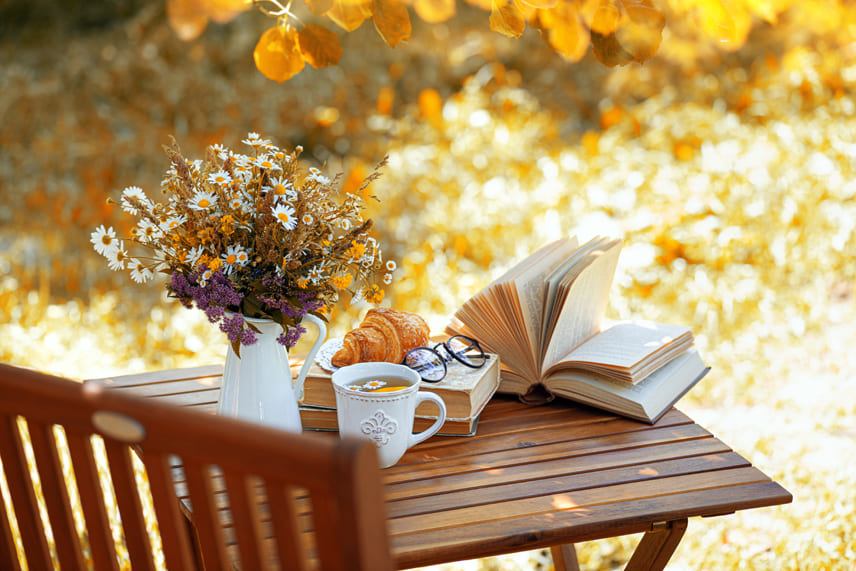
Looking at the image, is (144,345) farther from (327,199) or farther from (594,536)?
(594,536)

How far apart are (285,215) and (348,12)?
403 mm

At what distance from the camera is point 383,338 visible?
4.52 ft

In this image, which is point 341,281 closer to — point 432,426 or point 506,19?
point 432,426

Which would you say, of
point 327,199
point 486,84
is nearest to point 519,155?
point 486,84

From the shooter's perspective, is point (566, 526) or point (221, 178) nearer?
point (566, 526)

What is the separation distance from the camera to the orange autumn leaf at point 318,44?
4.29 ft

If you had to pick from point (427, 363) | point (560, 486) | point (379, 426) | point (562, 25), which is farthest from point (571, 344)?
point (562, 25)

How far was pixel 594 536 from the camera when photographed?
41.0 inches

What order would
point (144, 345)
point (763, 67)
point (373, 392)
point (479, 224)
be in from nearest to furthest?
point (373, 392)
point (144, 345)
point (479, 224)
point (763, 67)

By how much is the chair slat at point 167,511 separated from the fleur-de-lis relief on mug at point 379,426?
452 mm

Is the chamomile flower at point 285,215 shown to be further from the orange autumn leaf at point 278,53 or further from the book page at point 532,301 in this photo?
the book page at point 532,301

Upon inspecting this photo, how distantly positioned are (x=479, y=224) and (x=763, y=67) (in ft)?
10.2

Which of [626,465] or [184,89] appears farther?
[184,89]

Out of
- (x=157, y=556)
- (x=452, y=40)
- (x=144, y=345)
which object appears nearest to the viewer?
(x=157, y=556)
